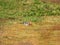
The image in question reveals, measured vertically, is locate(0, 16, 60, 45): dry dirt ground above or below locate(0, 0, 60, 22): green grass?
below

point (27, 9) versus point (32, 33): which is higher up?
point (27, 9)

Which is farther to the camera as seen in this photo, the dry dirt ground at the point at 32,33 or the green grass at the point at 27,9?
the green grass at the point at 27,9

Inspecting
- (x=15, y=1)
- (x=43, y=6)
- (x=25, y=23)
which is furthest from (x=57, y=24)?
(x=15, y=1)

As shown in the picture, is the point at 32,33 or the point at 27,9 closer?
the point at 32,33

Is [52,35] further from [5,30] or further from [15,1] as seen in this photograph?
[15,1]
